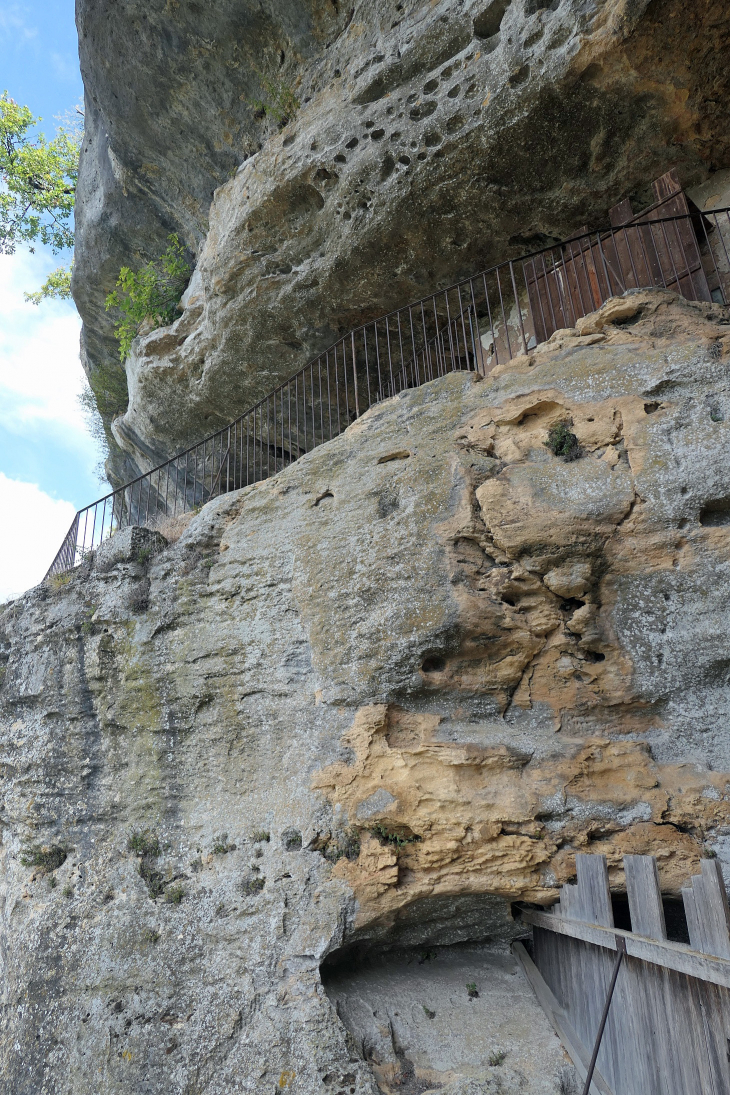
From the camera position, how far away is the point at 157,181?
411 inches

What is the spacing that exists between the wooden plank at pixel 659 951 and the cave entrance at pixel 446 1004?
802 millimetres

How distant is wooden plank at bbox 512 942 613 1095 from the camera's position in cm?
429

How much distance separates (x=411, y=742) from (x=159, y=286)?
350 inches

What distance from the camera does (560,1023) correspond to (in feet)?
16.1

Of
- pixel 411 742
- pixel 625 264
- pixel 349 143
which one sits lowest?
pixel 411 742

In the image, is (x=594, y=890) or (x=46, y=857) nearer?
(x=594, y=890)

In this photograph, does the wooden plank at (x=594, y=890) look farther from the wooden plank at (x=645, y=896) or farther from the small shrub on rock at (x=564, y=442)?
the small shrub on rock at (x=564, y=442)

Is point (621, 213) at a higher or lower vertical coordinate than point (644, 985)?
higher

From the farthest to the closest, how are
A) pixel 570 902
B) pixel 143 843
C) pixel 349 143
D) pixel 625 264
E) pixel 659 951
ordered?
pixel 349 143 < pixel 625 264 < pixel 143 843 < pixel 570 902 < pixel 659 951

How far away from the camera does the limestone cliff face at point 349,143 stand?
6469 millimetres

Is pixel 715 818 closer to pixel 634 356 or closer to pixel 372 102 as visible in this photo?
pixel 634 356

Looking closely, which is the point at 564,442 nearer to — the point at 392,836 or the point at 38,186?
the point at 392,836

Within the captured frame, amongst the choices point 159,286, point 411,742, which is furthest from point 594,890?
point 159,286

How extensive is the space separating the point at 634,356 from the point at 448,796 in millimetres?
Result: 3690
